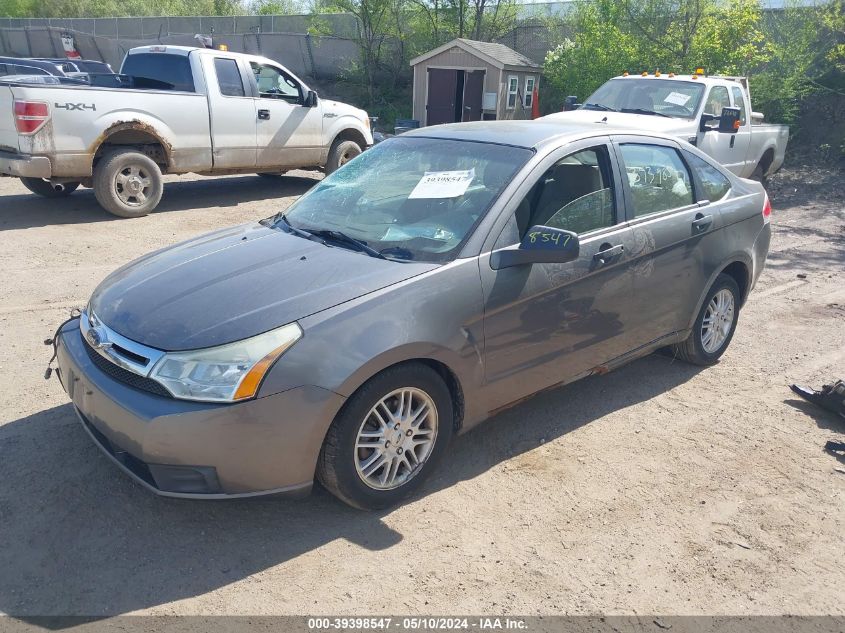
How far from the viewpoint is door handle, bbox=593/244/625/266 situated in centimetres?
417

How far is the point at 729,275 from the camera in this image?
5.32 metres

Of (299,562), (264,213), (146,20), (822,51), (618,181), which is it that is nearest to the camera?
(299,562)

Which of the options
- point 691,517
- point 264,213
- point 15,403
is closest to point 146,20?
point 264,213

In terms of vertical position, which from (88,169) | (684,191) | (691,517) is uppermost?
(684,191)

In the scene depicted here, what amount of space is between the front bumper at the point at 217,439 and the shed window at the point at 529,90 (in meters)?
18.4

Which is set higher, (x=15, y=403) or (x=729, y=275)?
(x=729, y=275)

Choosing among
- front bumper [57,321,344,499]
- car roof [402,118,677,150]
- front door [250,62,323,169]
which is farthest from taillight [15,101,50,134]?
front bumper [57,321,344,499]

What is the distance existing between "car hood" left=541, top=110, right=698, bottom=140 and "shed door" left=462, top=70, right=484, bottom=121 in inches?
388

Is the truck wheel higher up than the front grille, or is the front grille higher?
the front grille

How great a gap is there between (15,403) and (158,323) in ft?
5.72

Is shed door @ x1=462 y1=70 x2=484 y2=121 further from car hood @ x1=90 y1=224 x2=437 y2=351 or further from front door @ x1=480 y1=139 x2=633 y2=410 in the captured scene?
car hood @ x1=90 y1=224 x2=437 y2=351

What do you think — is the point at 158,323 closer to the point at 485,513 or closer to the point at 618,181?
the point at 485,513

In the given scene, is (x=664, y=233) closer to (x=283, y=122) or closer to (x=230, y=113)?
(x=230, y=113)

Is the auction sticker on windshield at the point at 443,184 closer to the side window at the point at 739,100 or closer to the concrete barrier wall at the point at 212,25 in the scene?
the side window at the point at 739,100
